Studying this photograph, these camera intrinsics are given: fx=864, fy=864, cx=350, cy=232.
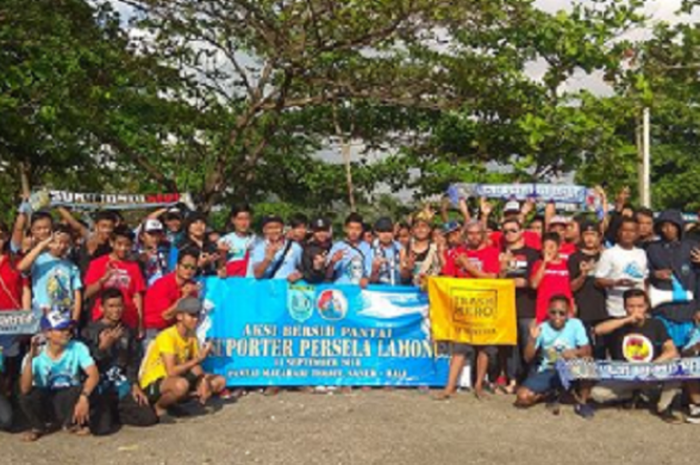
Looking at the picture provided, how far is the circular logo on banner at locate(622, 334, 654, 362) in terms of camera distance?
8062 mm

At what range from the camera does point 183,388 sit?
302 inches

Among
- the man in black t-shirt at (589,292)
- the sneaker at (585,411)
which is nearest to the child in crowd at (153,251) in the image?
the man in black t-shirt at (589,292)

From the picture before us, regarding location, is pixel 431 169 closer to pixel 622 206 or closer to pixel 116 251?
pixel 622 206

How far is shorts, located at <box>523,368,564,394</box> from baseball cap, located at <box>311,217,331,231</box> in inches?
109

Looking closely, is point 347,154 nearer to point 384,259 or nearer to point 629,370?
point 384,259

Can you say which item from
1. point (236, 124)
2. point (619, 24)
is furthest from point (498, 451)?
point (236, 124)

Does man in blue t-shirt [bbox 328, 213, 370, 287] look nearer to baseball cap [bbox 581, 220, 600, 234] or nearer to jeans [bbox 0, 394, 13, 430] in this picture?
baseball cap [bbox 581, 220, 600, 234]

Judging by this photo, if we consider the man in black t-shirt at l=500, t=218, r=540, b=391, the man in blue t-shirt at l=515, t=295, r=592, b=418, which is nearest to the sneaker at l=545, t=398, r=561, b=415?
the man in blue t-shirt at l=515, t=295, r=592, b=418

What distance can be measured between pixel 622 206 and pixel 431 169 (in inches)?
310

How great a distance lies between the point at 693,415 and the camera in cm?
791

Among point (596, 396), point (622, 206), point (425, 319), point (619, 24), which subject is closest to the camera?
→ point (596, 396)

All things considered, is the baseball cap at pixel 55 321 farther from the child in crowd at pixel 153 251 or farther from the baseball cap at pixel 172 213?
the baseball cap at pixel 172 213

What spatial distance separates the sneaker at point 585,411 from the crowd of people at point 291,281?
0.02m

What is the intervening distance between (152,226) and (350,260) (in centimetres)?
209
